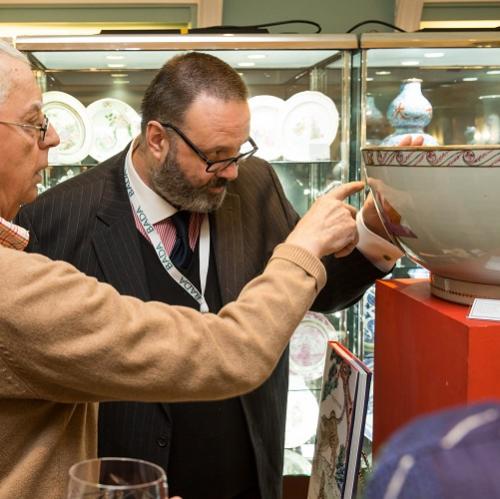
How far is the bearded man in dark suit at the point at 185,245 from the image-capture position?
1.73 metres

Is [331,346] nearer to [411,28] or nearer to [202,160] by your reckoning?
[202,160]

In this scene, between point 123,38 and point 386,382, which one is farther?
point 123,38

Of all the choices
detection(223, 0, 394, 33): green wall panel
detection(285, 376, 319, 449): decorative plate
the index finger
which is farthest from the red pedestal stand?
detection(223, 0, 394, 33): green wall panel

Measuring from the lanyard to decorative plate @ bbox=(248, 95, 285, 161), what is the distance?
2.92 feet

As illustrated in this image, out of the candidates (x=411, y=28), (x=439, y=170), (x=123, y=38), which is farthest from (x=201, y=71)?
(x=411, y=28)

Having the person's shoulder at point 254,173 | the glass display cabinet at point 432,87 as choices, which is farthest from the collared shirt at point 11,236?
the glass display cabinet at point 432,87

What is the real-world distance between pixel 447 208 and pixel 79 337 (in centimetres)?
47

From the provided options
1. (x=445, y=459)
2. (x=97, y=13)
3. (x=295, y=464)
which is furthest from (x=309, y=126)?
(x=445, y=459)

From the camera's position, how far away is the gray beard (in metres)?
1.78

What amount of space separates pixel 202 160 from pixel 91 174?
12.0 inches

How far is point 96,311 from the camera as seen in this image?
38.1 inches

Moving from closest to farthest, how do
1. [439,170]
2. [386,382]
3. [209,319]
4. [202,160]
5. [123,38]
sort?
[439,170] → [209,319] → [386,382] → [202,160] → [123,38]

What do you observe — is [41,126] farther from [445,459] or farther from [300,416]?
[300,416]

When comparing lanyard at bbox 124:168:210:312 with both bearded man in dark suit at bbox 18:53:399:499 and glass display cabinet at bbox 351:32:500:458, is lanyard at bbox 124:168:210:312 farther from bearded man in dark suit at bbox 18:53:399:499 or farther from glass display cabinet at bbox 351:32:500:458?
glass display cabinet at bbox 351:32:500:458
